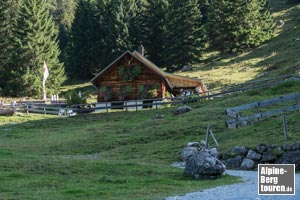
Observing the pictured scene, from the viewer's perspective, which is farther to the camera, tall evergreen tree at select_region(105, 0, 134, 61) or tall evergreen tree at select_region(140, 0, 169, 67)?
tall evergreen tree at select_region(140, 0, 169, 67)

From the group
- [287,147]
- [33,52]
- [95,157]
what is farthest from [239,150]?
[33,52]

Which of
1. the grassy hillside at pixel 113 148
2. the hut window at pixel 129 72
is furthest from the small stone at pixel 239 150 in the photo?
the hut window at pixel 129 72

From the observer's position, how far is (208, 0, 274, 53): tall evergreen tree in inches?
A: 3711

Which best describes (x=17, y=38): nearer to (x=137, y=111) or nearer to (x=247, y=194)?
(x=137, y=111)

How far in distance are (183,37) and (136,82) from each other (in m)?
31.2

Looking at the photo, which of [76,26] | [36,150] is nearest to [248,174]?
[36,150]

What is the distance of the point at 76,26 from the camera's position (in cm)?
10938

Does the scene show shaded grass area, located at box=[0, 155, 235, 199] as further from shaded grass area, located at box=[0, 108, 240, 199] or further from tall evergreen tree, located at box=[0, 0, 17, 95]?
tall evergreen tree, located at box=[0, 0, 17, 95]

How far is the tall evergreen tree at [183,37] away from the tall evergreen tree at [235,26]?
279cm

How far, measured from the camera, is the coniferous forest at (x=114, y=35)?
86000mm

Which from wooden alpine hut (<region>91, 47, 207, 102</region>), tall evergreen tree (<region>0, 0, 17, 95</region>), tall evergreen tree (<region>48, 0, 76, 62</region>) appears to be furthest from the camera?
tall evergreen tree (<region>48, 0, 76, 62</region>)

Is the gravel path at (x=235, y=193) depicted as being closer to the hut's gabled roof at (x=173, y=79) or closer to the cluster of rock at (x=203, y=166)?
the cluster of rock at (x=203, y=166)

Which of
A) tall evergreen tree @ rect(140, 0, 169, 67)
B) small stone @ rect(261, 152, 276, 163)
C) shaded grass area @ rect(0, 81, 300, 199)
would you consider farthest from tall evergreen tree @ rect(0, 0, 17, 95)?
small stone @ rect(261, 152, 276, 163)

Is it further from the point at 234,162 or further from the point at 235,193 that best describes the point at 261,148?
the point at 235,193
